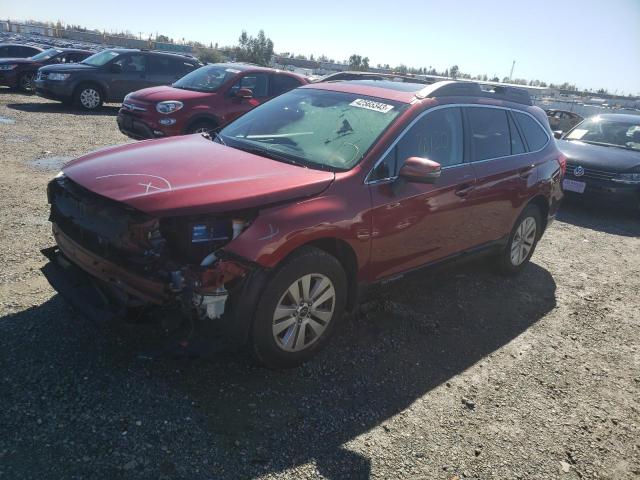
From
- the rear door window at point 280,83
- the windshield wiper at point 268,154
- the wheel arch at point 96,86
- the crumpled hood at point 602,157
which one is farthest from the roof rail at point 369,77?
the wheel arch at point 96,86

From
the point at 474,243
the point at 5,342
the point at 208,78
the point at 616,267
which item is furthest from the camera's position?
the point at 208,78

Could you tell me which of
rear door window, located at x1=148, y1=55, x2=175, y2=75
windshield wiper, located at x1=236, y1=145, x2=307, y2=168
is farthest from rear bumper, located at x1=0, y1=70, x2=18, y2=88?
windshield wiper, located at x1=236, y1=145, x2=307, y2=168

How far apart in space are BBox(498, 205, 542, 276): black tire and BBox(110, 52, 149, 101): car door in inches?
481

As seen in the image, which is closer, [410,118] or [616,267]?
[410,118]

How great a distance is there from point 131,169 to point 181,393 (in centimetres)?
142

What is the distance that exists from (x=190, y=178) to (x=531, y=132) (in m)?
3.78

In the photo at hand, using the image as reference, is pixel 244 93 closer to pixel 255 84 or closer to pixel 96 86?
pixel 255 84

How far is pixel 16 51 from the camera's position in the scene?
17500 mm

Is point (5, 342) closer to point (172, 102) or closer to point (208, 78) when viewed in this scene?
point (172, 102)

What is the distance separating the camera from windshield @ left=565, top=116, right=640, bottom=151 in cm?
931

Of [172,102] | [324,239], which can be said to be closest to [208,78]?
[172,102]

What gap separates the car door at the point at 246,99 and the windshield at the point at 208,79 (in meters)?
0.24

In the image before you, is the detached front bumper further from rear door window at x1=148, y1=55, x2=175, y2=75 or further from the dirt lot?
the dirt lot

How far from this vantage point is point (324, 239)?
3297 millimetres
